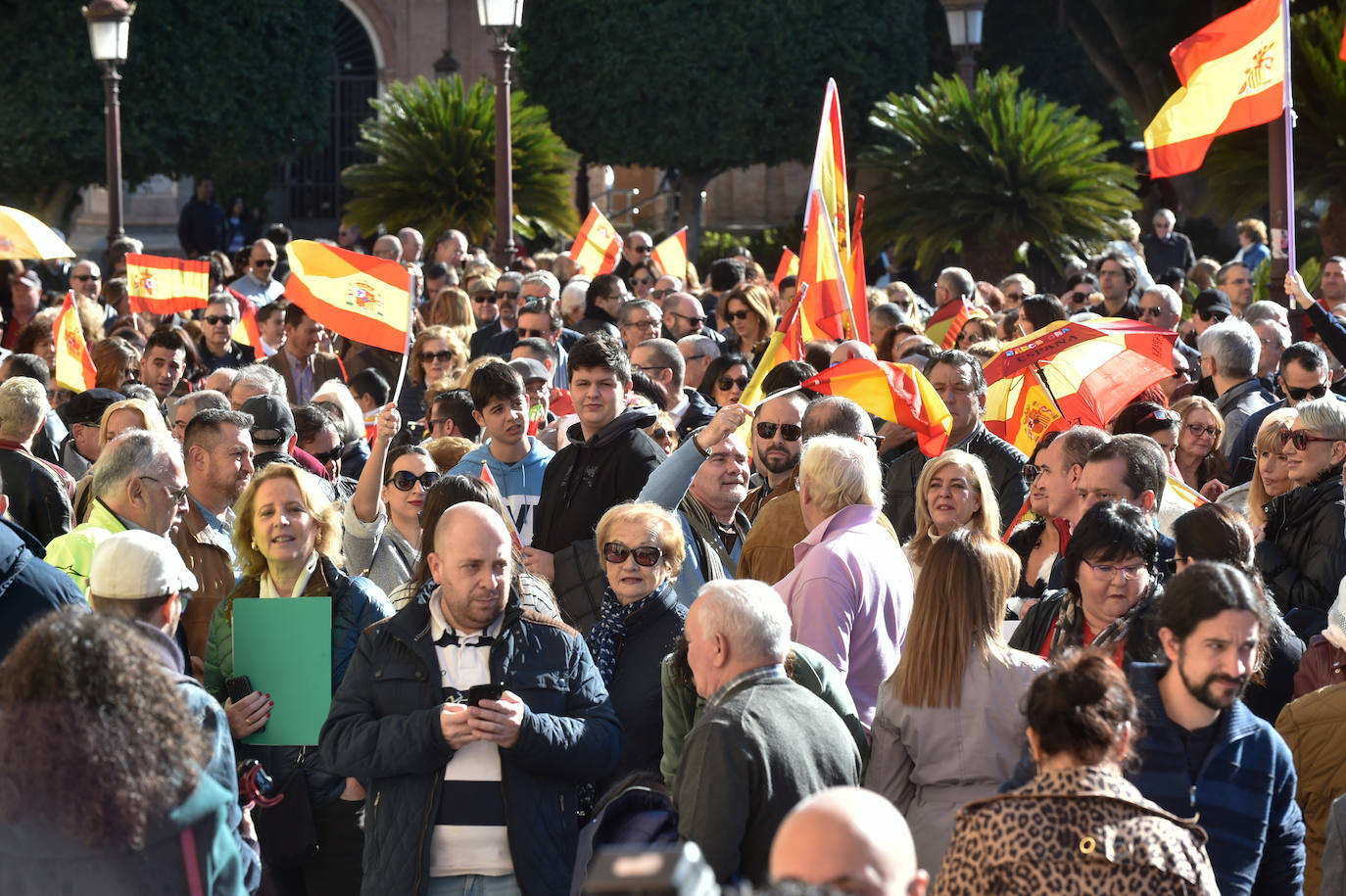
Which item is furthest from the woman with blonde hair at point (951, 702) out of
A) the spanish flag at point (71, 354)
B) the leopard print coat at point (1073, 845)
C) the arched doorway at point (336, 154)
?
the arched doorway at point (336, 154)

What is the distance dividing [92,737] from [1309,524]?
4449 millimetres

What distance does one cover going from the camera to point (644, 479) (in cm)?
708

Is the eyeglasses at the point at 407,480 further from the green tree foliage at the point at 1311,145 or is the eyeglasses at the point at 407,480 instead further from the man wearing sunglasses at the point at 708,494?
the green tree foliage at the point at 1311,145

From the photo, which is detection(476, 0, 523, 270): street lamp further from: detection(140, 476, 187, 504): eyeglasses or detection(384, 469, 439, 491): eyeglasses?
detection(140, 476, 187, 504): eyeglasses

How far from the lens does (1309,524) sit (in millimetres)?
6609

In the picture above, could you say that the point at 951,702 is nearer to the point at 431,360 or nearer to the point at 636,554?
the point at 636,554

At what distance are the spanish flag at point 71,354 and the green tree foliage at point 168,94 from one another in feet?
61.0

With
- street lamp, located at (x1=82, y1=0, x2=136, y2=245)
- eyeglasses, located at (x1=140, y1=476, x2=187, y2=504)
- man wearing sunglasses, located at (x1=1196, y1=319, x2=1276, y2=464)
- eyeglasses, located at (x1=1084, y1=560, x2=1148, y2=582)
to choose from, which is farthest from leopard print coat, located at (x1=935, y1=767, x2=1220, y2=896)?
street lamp, located at (x1=82, y1=0, x2=136, y2=245)

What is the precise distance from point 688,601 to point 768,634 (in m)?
1.73

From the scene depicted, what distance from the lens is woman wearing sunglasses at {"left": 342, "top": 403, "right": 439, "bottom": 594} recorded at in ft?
22.2

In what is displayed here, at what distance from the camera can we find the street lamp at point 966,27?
19.9 meters

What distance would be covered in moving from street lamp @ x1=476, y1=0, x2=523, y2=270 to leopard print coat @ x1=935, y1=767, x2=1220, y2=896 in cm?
1117

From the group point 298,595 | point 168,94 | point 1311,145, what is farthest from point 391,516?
point 168,94

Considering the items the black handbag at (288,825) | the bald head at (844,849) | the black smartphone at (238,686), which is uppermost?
the bald head at (844,849)
